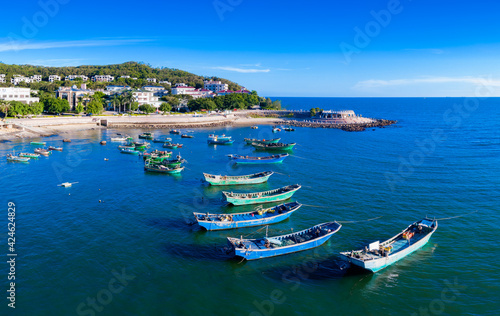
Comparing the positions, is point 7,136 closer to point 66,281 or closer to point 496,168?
point 66,281

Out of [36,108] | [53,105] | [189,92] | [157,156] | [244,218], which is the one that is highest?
[189,92]

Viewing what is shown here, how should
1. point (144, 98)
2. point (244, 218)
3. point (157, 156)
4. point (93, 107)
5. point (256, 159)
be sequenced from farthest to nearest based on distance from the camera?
point (144, 98), point (93, 107), point (256, 159), point (157, 156), point (244, 218)

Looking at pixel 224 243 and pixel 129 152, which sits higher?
pixel 129 152

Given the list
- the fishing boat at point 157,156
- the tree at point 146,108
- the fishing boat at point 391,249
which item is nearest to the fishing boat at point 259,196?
the fishing boat at point 391,249

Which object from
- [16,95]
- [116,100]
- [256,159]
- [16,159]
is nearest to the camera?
[16,159]

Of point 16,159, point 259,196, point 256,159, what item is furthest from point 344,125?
point 16,159

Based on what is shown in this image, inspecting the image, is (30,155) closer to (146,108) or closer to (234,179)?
(234,179)

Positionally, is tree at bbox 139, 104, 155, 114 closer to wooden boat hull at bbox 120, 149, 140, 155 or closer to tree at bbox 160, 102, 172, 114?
tree at bbox 160, 102, 172, 114

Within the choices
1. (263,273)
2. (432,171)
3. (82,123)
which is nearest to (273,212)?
(263,273)
